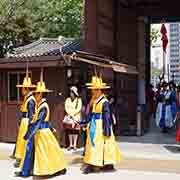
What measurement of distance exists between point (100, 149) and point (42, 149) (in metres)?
1.22

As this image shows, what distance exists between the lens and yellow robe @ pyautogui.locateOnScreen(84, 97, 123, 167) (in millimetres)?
10594

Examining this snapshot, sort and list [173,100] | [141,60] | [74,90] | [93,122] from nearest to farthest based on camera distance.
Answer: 1. [93,122]
2. [74,90]
3. [173,100]
4. [141,60]

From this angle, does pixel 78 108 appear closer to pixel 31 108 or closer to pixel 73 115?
pixel 73 115

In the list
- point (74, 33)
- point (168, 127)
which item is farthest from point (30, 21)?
point (168, 127)

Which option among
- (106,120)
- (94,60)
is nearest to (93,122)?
(106,120)

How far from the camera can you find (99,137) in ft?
34.9

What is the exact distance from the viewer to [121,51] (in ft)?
57.9

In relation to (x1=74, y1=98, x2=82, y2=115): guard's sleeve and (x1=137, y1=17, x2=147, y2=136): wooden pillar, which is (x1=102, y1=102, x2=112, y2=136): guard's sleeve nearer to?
(x1=74, y1=98, x2=82, y2=115): guard's sleeve

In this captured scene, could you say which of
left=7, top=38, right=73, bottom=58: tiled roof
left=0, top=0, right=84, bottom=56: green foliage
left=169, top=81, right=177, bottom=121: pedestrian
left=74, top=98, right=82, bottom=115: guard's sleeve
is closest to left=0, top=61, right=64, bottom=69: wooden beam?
left=74, top=98, right=82, bottom=115: guard's sleeve

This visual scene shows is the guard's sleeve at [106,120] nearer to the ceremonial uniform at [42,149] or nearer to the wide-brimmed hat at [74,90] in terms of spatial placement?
the ceremonial uniform at [42,149]

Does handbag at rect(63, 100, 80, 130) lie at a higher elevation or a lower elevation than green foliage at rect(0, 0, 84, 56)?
lower

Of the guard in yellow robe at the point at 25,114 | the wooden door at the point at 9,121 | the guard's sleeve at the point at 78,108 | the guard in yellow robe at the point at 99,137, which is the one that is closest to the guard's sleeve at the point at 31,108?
the guard in yellow robe at the point at 25,114

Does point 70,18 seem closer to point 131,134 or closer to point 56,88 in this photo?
point 131,134

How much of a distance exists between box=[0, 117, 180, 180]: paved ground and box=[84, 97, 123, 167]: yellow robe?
284 mm
